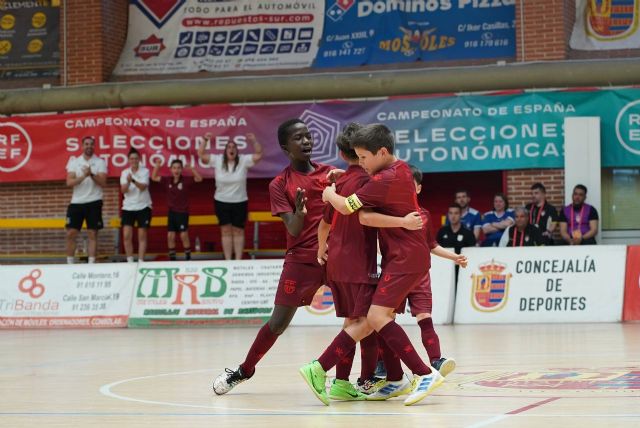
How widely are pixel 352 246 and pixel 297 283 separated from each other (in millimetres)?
782

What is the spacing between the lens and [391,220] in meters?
7.40

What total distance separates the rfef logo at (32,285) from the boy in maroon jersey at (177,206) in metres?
3.06

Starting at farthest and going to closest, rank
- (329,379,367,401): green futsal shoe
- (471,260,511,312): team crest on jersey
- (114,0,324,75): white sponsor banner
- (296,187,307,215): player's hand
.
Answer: (114,0,324,75): white sponsor banner, (471,260,511,312): team crest on jersey, (329,379,367,401): green futsal shoe, (296,187,307,215): player's hand

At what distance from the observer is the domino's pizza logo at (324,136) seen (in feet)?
69.5

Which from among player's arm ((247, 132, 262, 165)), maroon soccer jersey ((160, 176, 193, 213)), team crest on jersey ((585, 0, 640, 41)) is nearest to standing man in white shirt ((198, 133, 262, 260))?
player's arm ((247, 132, 262, 165))

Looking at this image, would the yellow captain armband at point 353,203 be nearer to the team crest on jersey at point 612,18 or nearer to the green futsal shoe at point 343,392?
the green futsal shoe at point 343,392

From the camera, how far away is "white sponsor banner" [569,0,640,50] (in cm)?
2158

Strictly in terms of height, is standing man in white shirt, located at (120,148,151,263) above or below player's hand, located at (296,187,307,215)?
above

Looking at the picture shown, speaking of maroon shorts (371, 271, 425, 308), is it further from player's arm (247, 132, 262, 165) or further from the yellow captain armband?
player's arm (247, 132, 262, 165)

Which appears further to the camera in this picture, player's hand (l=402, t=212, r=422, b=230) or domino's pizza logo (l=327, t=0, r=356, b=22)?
domino's pizza logo (l=327, t=0, r=356, b=22)

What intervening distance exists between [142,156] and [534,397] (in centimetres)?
1571

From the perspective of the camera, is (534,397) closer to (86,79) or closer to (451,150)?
(451,150)

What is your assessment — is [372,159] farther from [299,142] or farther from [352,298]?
[352,298]

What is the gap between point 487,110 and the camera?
67.5 ft
